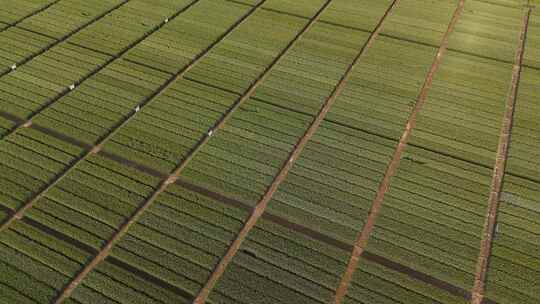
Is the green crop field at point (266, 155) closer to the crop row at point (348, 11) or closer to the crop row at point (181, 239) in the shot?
the crop row at point (181, 239)

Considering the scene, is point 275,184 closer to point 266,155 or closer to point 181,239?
point 266,155

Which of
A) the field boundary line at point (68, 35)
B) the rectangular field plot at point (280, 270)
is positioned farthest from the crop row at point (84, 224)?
the field boundary line at point (68, 35)

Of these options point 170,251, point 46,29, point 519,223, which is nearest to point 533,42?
point 519,223

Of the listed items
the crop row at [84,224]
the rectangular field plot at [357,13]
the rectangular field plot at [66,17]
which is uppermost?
the rectangular field plot at [66,17]

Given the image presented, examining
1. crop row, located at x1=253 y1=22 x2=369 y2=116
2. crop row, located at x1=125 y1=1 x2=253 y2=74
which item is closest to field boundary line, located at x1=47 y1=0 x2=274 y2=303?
crop row, located at x1=125 y1=1 x2=253 y2=74

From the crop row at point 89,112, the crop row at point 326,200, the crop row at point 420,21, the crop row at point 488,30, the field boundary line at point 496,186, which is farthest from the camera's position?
the crop row at point 420,21

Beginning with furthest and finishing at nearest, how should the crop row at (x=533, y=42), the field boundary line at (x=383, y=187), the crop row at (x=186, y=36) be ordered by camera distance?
the crop row at (x=533, y=42)
the crop row at (x=186, y=36)
the field boundary line at (x=383, y=187)
